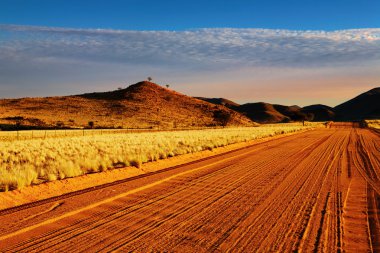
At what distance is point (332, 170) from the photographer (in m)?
16.0

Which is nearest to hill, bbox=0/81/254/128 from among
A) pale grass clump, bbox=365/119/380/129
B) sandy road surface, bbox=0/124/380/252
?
pale grass clump, bbox=365/119/380/129

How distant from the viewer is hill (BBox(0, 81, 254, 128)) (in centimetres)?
8484

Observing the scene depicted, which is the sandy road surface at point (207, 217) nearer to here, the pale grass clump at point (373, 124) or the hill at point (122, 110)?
the hill at point (122, 110)

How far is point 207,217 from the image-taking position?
839cm

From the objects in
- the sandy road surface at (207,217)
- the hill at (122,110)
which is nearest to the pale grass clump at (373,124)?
the hill at (122,110)

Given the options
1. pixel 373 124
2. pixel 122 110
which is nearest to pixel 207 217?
pixel 122 110

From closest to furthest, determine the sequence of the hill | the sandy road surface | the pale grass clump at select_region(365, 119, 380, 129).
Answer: the sandy road surface
the pale grass clump at select_region(365, 119, 380, 129)
the hill

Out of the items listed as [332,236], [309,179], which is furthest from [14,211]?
[309,179]

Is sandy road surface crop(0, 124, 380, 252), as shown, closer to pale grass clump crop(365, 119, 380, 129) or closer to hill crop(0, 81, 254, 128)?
hill crop(0, 81, 254, 128)

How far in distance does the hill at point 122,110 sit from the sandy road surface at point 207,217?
68.3 meters

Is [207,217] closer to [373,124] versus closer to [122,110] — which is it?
[122,110]

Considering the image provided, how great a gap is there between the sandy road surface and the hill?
2687 inches

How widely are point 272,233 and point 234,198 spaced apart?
3.08m

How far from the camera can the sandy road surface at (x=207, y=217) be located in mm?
6629
